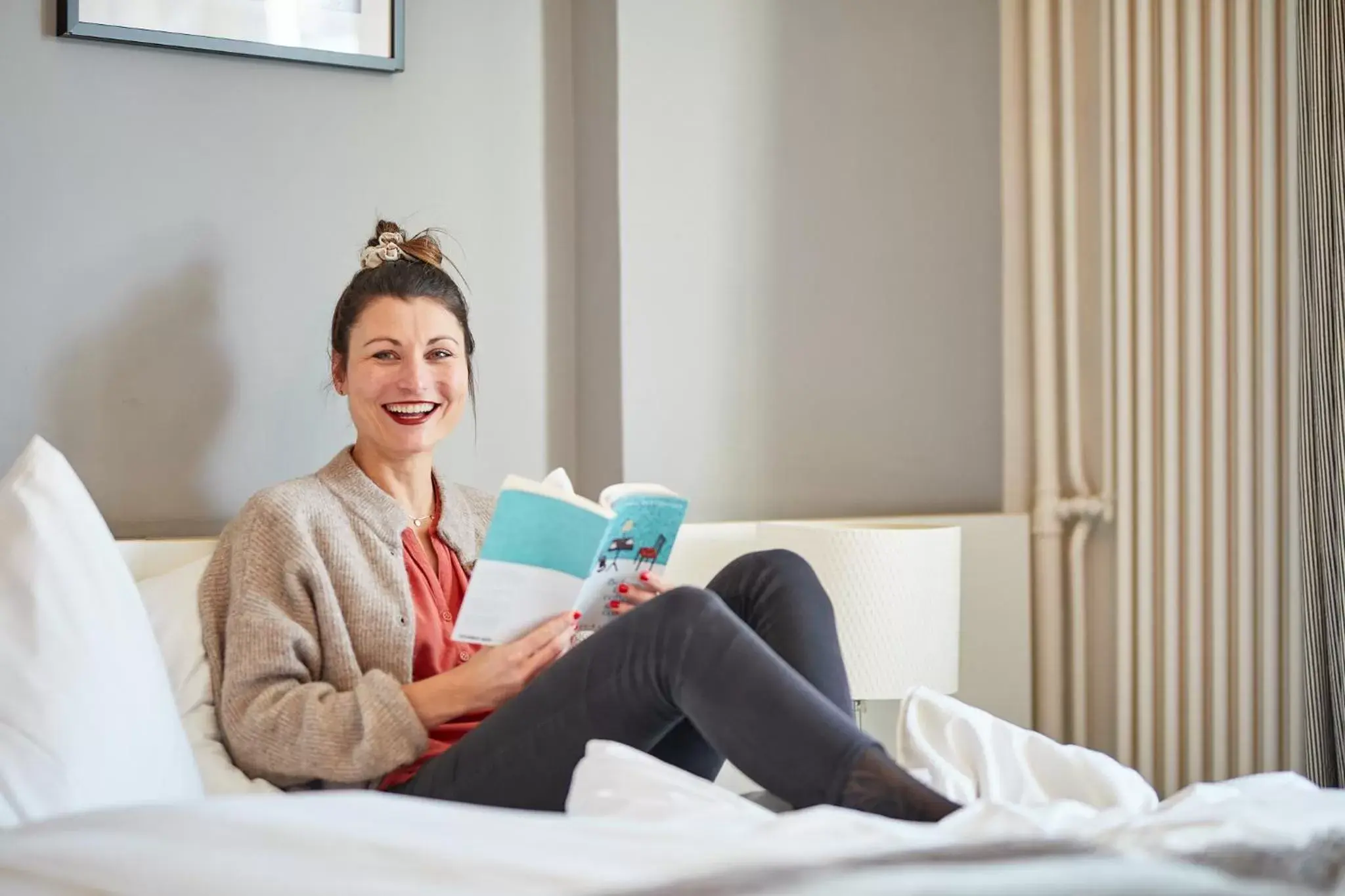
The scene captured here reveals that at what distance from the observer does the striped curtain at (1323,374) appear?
2.10m

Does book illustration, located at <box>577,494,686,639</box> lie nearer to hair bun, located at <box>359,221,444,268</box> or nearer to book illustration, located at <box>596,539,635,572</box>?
book illustration, located at <box>596,539,635,572</box>

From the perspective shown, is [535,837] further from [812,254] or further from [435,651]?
[812,254]

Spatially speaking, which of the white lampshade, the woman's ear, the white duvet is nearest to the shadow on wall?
the woman's ear

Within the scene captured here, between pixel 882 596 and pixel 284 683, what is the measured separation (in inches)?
36.5

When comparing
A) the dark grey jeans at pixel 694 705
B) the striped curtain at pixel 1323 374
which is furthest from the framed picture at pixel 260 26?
the striped curtain at pixel 1323 374

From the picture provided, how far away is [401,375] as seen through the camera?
187 centimetres

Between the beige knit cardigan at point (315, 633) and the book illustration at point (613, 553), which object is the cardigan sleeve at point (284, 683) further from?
the book illustration at point (613, 553)

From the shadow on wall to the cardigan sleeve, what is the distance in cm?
35

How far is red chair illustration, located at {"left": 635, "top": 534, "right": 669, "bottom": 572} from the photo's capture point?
64.7 inches

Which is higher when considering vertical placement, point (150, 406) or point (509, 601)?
point (150, 406)

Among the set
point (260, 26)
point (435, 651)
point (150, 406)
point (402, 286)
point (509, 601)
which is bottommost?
point (435, 651)

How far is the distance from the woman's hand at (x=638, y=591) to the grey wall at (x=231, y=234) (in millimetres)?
630

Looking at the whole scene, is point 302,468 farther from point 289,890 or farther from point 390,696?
point 289,890

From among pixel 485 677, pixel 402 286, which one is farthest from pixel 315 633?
pixel 402 286
